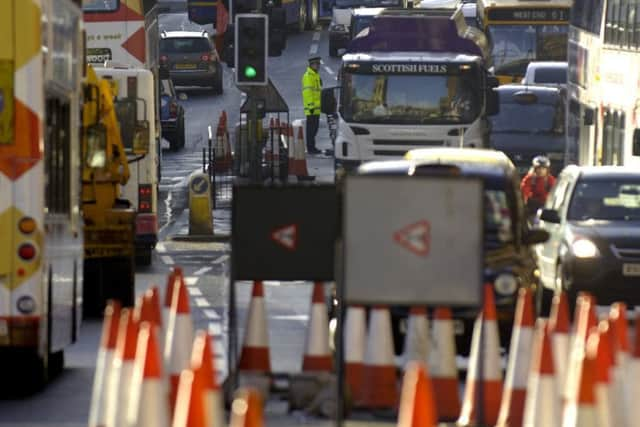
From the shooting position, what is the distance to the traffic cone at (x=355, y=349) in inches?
571

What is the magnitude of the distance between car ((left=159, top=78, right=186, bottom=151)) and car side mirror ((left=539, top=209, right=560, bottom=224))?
26.2 metres

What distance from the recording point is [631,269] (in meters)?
21.5

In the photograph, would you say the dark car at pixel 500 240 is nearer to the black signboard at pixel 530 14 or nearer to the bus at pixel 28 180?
the bus at pixel 28 180

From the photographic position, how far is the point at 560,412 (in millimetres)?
10945

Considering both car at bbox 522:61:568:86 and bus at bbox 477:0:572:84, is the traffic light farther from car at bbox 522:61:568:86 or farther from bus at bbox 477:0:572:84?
bus at bbox 477:0:572:84

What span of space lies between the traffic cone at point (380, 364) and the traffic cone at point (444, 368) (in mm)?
271

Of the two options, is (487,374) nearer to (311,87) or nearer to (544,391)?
(544,391)

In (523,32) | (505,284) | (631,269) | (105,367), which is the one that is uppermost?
(105,367)

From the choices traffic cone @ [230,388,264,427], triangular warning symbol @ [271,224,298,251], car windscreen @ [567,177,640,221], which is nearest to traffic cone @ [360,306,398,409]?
triangular warning symbol @ [271,224,298,251]

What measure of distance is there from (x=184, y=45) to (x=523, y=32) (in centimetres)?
980

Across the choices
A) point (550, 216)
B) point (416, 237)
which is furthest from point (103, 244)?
point (416, 237)

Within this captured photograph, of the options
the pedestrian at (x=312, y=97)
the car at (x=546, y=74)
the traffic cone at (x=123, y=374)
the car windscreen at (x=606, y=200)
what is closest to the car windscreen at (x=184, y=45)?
the pedestrian at (x=312, y=97)

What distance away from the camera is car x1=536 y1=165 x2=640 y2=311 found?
2150 centimetres

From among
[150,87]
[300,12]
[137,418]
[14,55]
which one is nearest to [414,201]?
[137,418]
